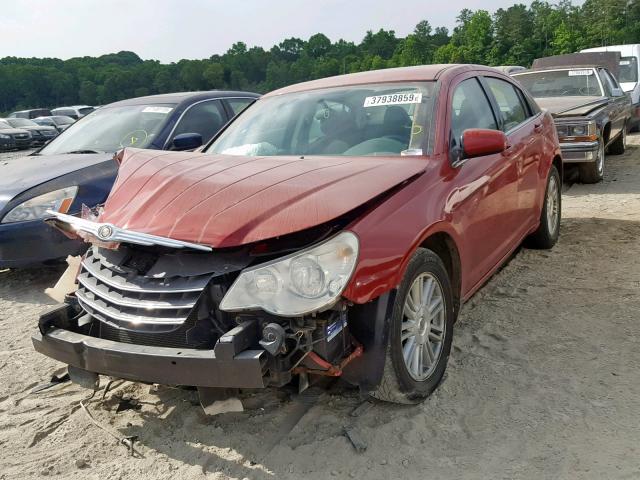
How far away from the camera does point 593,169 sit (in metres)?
7.72

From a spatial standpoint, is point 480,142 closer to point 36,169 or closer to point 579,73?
point 36,169

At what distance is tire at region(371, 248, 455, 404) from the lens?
2.64m

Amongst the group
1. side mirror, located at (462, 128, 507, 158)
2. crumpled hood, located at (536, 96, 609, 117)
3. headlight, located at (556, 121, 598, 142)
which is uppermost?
side mirror, located at (462, 128, 507, 158)

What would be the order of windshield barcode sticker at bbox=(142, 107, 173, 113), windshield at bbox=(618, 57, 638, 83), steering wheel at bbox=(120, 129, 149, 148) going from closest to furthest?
steering wheel at bbox=(120, 129, 149, 148) → windshield barcode sticker at bbox=(142, 107, 173, 113) → windshield at bbox=(618, 57, 638, 83)

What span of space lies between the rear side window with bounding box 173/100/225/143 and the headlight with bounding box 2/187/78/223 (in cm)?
130

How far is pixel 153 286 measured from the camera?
2520 mm

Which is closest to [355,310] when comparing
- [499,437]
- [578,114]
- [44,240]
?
[499,437]

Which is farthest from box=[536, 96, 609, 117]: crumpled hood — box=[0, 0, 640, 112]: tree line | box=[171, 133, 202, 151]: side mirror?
box=[0, 0, 640, 112]: tree line

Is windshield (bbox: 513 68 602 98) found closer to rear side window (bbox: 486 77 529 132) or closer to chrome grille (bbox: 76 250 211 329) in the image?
rear side window (bbox: 486 77 529 132)

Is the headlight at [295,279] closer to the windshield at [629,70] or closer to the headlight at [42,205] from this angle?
the headlight at [42,205]

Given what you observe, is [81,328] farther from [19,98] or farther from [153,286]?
[19,98]

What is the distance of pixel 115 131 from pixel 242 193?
3.73m

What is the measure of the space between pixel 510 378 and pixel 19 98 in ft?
330

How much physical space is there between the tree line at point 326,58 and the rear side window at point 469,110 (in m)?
47.0
